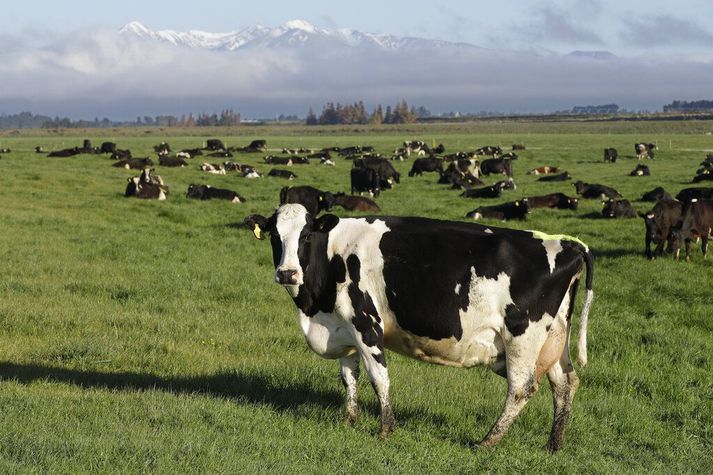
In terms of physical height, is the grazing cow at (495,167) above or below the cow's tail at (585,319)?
below

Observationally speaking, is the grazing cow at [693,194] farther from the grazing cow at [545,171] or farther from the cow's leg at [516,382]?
the cow's leg at [516,382]

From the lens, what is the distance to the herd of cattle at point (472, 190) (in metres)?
18.6

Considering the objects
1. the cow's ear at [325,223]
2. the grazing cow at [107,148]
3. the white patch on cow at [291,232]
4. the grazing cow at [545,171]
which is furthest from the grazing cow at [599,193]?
the grazing cow at [107,148]

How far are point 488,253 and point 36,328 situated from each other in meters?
7.19

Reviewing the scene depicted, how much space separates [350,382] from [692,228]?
13629 millimetres

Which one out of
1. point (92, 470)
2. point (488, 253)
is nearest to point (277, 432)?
point (92, 470)

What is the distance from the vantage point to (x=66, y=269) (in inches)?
621

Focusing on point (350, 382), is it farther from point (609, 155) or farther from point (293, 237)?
point (609, 155)

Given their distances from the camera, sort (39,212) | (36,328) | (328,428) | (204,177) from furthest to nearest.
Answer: (204,177), (39,212), (36,328), (328,428)

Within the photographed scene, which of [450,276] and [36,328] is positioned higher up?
[450,276]

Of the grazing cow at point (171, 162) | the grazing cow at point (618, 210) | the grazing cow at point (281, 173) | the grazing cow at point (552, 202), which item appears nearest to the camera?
the grazing cow at point (618, 210)

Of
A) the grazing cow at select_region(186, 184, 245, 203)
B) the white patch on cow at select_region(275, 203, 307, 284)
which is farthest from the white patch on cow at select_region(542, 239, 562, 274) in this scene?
the grazing cow at select_region(186, 184, 245, 203)

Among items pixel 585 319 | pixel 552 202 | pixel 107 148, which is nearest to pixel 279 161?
pixel 107 148

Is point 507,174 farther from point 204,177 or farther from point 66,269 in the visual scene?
point 66,269
